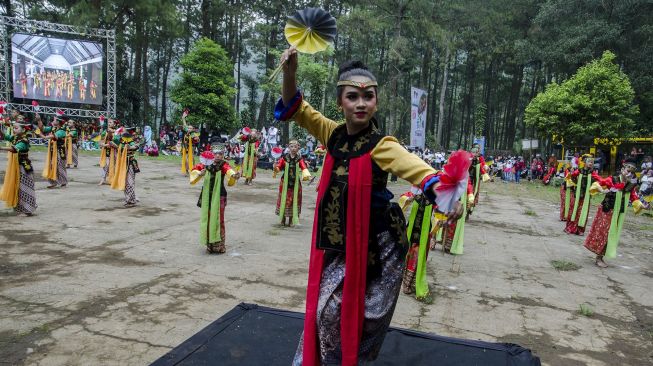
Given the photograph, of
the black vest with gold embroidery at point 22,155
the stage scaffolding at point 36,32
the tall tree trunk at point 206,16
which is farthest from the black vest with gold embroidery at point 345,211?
the tall tree trunk at point 206,16

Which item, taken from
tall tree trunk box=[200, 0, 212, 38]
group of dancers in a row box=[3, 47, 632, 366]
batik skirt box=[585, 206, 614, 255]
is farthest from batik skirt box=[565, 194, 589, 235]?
tall tree trunk box=[200, 0, 212, 38]

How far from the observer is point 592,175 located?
9430 mm

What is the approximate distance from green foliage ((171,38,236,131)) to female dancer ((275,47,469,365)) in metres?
23.1

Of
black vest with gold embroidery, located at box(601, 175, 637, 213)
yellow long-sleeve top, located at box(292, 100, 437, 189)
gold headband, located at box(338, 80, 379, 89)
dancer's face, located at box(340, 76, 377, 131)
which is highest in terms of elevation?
gold headband, located at box(338, 80, 379, 89)

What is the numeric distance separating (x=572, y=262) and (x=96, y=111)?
22.7 m

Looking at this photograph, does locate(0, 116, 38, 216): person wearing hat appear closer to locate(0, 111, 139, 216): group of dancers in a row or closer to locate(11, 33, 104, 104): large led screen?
locate(0, 111, 139, 216): group of dancers in a row

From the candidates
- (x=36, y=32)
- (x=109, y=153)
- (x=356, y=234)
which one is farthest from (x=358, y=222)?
(x=36, y=32)

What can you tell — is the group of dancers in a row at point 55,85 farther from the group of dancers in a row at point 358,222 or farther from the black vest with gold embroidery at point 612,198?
the group of dancers in a row at point 358,222

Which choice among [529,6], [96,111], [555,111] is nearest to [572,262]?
[555,111]

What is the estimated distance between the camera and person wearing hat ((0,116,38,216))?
26.0 feet

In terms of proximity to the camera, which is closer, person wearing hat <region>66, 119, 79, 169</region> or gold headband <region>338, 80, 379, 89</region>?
gold headband <region>338, 80, 379, 89</region>

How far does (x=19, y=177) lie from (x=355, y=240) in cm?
822

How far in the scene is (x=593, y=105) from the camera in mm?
21750

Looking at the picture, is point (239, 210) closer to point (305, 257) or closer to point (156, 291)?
point (305, 257)
